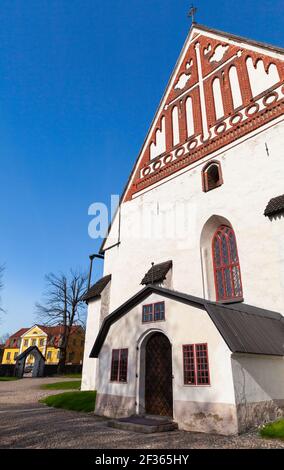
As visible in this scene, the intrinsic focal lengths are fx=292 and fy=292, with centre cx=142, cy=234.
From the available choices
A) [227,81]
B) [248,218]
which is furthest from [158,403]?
[227,81]

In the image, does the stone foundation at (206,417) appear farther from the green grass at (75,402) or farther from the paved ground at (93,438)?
the green grass at (75,402)

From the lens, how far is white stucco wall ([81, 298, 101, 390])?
52.4 feet

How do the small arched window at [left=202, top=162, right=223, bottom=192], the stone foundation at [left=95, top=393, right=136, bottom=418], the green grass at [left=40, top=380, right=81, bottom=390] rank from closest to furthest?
the stone foundation at [left=95, top=393, right=136, bottom=418], the small arched window at [left=202, top=162, right=223, bottom=192], the green grass at [left=40, top=380, right=81, bottom=390]

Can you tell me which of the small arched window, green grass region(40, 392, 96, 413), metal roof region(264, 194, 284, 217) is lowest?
green grass region(40, 392, 96, 413)

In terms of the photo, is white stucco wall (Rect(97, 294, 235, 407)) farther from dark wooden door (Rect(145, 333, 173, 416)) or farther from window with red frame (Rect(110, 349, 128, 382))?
dark wooden door (Rect(145, 333, 173, 416))

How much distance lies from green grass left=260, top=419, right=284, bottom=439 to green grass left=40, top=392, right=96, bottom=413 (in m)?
7.24

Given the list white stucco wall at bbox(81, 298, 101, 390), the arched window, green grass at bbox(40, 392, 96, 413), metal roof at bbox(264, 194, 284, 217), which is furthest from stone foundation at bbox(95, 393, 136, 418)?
metal roof at bbox(264, 194, 284, 217)

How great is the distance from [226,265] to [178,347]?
191 inches

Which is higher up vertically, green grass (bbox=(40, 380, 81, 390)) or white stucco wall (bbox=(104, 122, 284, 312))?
white stucco wall (bbox=(104, 122, 284, 312))

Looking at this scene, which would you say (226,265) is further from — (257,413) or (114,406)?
(114,406)

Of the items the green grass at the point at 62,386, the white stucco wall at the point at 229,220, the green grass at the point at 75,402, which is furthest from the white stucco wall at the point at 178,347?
the green grass at the point at 62,386

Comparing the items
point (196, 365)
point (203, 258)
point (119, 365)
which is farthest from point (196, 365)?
point (203, 258)

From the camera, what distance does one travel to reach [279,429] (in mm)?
6844
